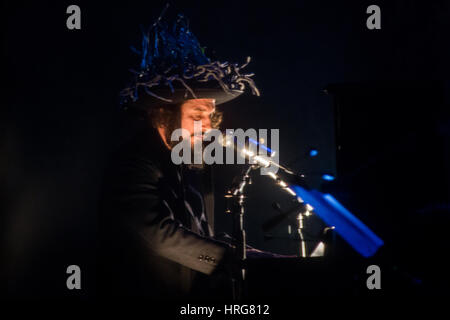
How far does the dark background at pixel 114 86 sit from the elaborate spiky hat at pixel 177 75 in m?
0.90

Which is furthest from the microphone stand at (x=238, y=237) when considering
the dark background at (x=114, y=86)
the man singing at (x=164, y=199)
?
the dark background at (x=114, y=86)

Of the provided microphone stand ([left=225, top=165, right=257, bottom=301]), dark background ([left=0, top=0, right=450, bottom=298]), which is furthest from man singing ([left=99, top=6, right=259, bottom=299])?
dark background ([left=0, top=0, right=450, bottom=298])

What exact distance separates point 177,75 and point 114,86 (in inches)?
49.6

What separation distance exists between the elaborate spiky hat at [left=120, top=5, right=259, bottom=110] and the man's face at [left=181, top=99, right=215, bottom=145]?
0.09 meters

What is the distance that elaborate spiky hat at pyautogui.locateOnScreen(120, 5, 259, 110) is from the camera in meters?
2.78

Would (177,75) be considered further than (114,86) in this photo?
No

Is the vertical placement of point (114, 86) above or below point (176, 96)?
above

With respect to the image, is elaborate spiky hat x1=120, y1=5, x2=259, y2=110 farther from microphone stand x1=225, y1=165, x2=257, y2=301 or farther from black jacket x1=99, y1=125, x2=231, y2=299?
microphone stand x1=225, y1=165, x2=257, y2=301

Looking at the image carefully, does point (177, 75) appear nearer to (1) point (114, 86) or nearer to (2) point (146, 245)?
(2) point (146, 245)

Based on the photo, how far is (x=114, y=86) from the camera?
12.5ft

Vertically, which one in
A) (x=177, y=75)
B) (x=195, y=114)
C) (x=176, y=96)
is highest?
(x=177, y=75)

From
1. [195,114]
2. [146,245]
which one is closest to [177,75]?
[195,114]

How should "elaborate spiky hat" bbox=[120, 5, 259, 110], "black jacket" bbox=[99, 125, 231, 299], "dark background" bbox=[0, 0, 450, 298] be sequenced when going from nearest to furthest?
"black jacket" bbox=[99, 125, 231, 299], "elaborate spiky hat" bbox=[120, 5, 259, 110], "dark background" bbox=[0, 0, 450, 298]

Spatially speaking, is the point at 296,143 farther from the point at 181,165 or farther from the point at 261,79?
the point at 181,165
